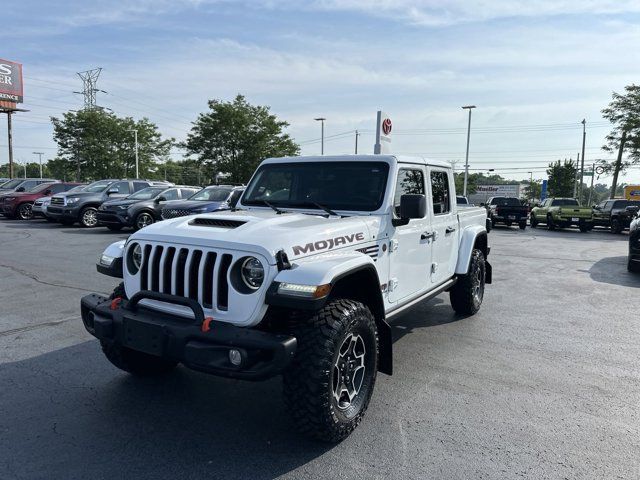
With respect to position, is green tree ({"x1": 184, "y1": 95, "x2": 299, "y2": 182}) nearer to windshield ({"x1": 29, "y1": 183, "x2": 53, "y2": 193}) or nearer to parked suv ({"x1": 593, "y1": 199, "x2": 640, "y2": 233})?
windshield ({"x1": 29, "y1": 183, "x2": 53, "y2": 193})

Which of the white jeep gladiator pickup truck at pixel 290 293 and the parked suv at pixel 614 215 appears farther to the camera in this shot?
the parked suv at pixel 614 215

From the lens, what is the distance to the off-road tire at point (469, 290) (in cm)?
595

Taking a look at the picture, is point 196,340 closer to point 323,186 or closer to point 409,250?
point 323,186

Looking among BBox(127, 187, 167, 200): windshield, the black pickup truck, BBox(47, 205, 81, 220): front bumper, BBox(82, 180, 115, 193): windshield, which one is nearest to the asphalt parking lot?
BBox(127, 187, 167, 200): windshield

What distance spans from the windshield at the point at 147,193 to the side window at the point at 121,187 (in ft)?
4.22

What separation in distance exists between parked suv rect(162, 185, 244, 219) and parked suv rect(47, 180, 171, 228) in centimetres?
449

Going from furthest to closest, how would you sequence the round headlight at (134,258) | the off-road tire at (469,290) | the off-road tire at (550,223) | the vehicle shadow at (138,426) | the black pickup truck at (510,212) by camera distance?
the off-road tire at (550,223) → the black pickup truck at (510,212) → the off-road tire at (469,290) → the round headlight at (134,258) → the vehicle shadow at (138,426)

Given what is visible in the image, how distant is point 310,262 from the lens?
10.0ft

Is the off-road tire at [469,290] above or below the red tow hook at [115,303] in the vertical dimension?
below

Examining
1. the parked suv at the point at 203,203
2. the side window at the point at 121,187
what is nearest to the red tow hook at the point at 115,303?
the parked suv at the point at 203,203

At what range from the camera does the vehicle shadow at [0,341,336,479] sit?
2.75m

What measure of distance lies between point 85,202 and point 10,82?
2847cm

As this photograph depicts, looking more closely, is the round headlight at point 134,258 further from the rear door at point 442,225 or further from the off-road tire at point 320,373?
the rear door at point 442,225

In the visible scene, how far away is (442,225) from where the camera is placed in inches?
200
